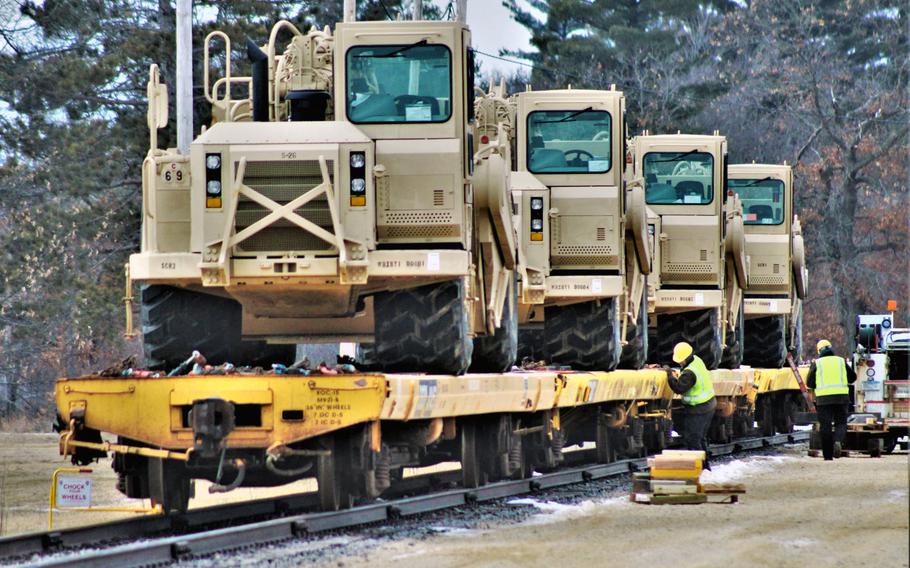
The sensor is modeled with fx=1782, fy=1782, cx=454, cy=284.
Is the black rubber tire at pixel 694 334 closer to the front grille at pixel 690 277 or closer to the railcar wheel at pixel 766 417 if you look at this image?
the front grille at pixel 690 277

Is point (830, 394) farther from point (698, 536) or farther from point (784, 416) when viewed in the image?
point (698, 536)

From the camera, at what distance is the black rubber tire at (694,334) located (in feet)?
90.1

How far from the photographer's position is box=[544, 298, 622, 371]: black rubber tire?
2255cm

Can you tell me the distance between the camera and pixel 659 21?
212ft

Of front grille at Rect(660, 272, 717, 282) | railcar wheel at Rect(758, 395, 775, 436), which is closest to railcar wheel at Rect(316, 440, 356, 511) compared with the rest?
front grille at Rect(660, 272, 717, 282)

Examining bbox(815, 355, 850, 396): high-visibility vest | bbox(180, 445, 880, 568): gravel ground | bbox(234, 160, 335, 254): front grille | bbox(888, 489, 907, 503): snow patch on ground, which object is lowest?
bbox(888, 489, 907, 503): snow patch on ground

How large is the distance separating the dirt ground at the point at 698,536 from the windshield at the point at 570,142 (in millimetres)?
5336

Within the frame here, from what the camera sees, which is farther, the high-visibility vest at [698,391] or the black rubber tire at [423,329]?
the high-visibility vest at [698,391]

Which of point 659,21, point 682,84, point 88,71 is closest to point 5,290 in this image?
point 88,71

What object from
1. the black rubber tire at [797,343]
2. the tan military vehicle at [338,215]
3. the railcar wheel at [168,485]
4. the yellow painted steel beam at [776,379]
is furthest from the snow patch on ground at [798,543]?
the black rubber tire at [797,343]

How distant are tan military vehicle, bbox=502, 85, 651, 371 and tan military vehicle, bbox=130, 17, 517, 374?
529 cm

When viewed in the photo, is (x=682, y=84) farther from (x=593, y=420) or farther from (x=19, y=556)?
(x=19, y=556)

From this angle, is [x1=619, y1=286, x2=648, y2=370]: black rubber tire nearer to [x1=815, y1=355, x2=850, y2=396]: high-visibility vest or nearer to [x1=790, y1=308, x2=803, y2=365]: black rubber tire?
[x1=815, y1=355, x2=850, y2=396]: high-visibility vest

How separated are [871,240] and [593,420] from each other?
1468 inches
